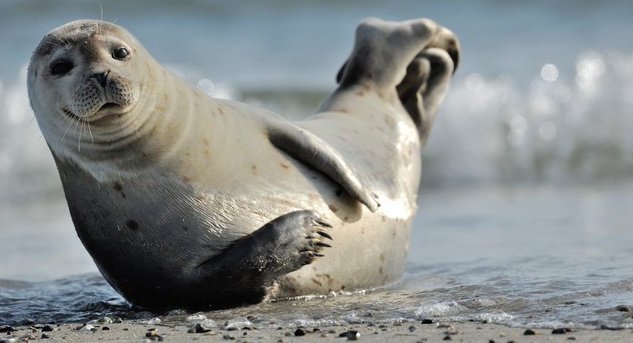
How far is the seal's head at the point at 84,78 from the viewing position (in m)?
5.25

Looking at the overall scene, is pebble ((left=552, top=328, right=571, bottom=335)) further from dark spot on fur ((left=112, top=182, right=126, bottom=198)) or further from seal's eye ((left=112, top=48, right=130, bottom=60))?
seal's eye ((left=112, top=48, right=130, bottom=60))

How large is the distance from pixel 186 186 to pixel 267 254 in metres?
0.43

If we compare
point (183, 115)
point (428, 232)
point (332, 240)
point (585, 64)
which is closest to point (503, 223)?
point (428, 232)

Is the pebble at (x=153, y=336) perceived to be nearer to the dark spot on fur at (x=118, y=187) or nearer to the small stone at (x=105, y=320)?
the small stone at (x=105, y=320)

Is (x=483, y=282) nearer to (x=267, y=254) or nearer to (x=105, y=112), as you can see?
(x=267, y=254)

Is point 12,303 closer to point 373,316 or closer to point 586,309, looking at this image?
point 373,316

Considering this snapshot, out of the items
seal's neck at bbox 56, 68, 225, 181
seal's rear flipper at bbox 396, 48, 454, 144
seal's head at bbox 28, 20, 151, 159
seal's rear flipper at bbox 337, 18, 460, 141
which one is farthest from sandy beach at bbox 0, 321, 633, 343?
seal's rear flipper at bbox 396, 48, 454, 144

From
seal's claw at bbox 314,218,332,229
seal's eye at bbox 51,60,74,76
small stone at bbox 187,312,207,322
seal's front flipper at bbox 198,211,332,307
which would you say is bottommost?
small stone at bbox 187,312,207,322

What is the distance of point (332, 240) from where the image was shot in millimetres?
5930

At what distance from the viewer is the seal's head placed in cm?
525

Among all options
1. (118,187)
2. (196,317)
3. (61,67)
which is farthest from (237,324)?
(61,67)

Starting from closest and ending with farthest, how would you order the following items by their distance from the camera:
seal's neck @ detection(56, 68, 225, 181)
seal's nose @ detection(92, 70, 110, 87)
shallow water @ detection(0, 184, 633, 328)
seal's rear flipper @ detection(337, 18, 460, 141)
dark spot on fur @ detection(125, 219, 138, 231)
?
seal's nose @ detection(92, 70, 110, 87) → shallow water @ detection(0, 184, 633, 328) → seal's neck @ detection(56, 68, 225, 181) → dark spot on fur @ detection(125, 219, 138, 231) → seal's rear flipper @ detection(337, 18, 460, 141)

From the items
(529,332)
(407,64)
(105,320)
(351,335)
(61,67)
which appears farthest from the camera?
(407,64)

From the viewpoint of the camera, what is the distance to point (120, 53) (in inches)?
215
